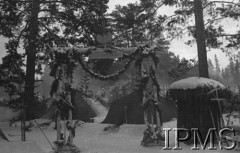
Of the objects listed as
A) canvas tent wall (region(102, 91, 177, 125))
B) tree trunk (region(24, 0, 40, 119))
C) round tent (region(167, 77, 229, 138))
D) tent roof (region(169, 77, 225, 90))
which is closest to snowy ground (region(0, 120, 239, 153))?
round tent (region(167, 77, 229, 138))

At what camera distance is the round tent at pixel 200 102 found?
372 inches

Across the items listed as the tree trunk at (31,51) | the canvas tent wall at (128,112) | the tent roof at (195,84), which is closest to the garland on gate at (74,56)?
the tent roof at (195,84)

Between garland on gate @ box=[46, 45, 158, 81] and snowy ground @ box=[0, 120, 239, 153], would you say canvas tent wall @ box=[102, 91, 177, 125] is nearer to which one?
snowy ground @ box=[0, 120, 239, 153]

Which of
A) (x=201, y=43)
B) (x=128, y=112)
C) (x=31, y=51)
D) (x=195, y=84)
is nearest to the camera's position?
(x=195, y=84)

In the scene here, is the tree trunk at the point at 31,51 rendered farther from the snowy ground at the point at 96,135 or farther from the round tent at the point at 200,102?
the round tent at the point at 200,102

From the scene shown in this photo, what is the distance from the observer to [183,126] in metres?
10.0

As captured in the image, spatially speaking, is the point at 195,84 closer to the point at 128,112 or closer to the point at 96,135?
the point at 96,135

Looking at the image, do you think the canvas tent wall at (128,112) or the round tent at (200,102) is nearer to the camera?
the round tent at (200,102)

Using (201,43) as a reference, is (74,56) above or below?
below

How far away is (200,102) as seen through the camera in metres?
9.64

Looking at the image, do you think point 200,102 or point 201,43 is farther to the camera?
point 201,43

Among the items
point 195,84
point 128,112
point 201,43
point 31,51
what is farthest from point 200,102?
point 31,51

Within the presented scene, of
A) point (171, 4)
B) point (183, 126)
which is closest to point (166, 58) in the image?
point (171, 4)

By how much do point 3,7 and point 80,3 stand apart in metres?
4.85
